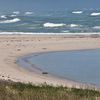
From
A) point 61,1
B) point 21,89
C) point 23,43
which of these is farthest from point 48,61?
point 61,1

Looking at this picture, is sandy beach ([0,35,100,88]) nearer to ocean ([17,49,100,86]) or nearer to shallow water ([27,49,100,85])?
ocean ([17,49,100,86])

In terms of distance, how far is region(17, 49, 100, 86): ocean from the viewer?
18.3 metres

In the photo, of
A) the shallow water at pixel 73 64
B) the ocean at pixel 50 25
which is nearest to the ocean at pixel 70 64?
the shallow water at pixel 73 64

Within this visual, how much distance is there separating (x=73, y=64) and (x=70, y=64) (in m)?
0.13

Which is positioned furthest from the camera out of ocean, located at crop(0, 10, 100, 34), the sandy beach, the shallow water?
ocean, located at crop(0, 10, 100, 34)

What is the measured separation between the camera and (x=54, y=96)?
330 inches

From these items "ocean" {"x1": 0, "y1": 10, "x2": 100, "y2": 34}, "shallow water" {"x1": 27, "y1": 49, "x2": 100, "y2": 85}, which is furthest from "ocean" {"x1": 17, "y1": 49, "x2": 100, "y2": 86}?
"ocean" {"x1": 0, "y1": 10, "x2": 100, "y2": 34}

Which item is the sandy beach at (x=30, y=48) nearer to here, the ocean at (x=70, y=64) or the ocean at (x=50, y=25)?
the ocean at (x=70, y=64)

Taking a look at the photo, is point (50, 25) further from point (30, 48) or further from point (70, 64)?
point (70, 64)

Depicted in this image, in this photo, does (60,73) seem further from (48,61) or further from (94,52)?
(94,52)

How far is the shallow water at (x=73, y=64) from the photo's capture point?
60.2 ft

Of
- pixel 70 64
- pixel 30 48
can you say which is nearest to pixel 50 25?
pixel 30 48

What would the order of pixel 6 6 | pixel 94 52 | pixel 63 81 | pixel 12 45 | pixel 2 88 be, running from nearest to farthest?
pixel 2 88 → pixel 63 81 → pixel 94 52 → pixel 12 45 → pixel 6 6

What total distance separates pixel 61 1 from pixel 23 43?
4199 inches
